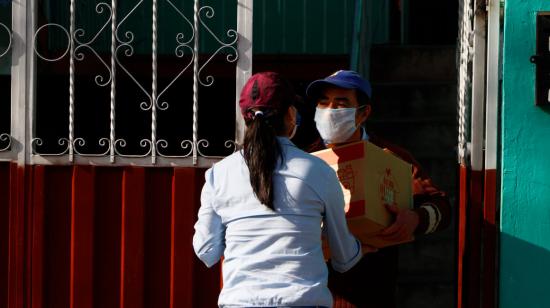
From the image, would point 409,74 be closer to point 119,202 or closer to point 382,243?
point 119,202

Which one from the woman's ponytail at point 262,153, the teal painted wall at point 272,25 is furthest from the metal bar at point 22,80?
the teal painted wall at point 272,25

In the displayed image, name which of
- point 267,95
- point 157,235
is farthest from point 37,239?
point 267,95

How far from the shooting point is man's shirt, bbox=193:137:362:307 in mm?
4105

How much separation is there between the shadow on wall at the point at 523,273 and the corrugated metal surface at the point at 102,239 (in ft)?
5.21

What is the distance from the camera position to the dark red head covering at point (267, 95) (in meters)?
4.27

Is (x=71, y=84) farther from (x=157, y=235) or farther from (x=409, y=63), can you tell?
(x=409, y=63)

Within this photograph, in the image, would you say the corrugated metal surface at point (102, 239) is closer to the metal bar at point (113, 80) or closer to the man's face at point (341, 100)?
the metal bar at point (113, 80)

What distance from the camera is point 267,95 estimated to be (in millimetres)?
4273

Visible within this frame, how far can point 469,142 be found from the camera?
587 centimetres

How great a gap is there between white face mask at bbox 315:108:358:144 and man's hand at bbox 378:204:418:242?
0.41 meters

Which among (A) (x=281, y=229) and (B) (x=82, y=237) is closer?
(A) (x=281, y=229)

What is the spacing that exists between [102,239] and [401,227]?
6.27 feet

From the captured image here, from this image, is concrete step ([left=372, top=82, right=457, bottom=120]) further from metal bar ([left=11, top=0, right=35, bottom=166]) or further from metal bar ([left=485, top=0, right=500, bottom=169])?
metal bar ([left=11, top=0, right=35, bottom=166])

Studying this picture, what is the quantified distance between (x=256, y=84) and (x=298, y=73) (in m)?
4.59
